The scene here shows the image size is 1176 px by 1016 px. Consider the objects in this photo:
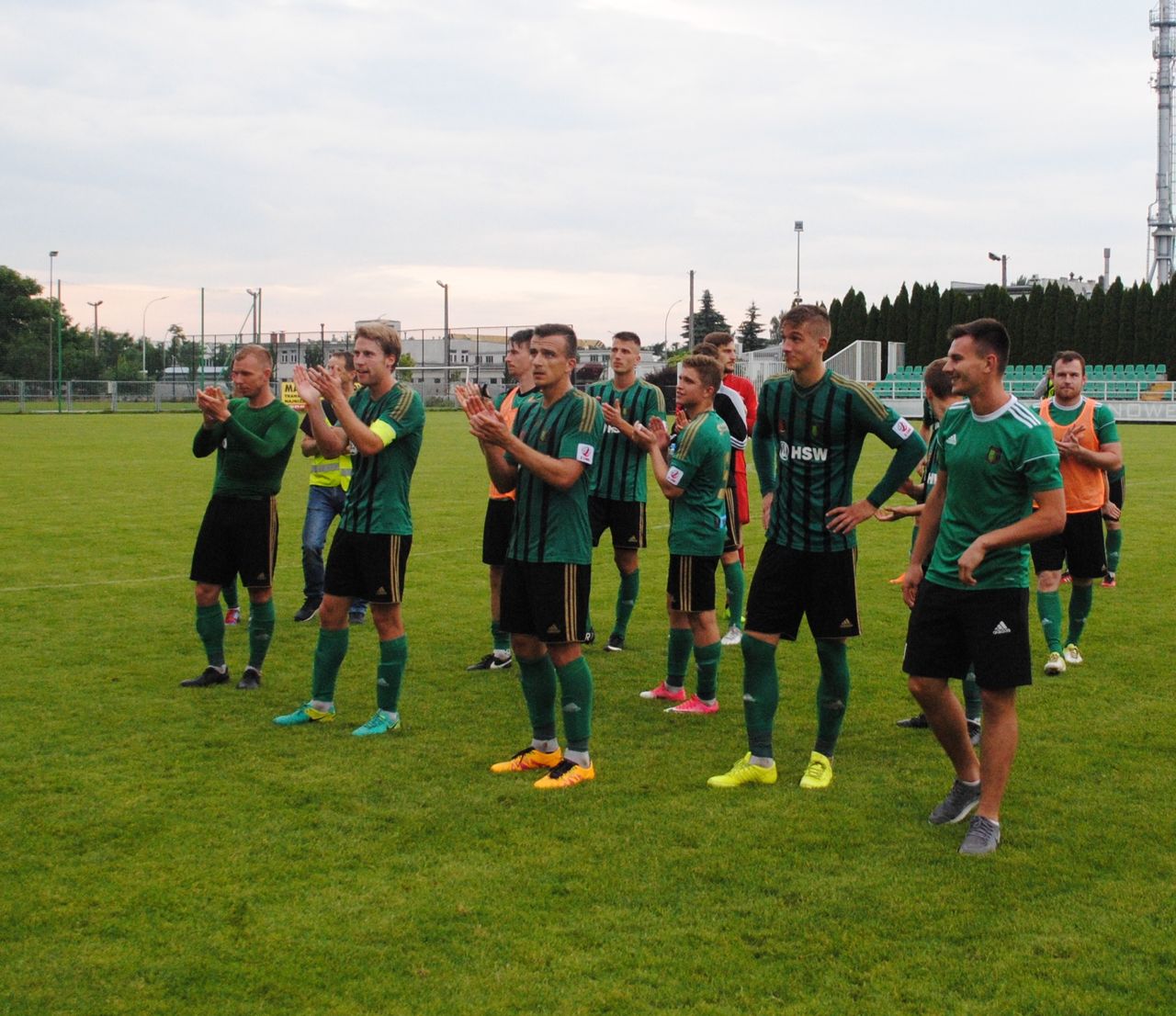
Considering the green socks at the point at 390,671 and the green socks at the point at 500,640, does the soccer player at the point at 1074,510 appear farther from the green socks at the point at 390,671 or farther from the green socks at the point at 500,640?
the green socks at the point at 390,671

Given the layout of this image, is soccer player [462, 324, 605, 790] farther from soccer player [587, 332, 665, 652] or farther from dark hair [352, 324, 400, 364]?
soccer player [587, 332, 665, 652]

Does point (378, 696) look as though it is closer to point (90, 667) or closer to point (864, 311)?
point (90, 667)

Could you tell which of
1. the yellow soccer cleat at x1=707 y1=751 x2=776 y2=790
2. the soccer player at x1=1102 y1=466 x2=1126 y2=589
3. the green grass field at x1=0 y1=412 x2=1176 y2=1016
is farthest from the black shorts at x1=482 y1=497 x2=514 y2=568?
the soccer player at x1=1102 y1=466 x2=1126 y2=589

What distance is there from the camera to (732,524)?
8531 millimetres

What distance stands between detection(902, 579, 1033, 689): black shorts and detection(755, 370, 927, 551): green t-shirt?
0.69 m

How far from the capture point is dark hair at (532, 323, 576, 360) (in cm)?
595

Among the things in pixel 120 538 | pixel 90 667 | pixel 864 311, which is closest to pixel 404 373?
pixel 864 311

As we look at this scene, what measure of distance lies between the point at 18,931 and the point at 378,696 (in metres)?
2.79

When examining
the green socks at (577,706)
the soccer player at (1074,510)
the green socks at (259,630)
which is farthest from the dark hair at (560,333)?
the soccer player at (1074,510)

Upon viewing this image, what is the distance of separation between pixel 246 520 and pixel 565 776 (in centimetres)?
305

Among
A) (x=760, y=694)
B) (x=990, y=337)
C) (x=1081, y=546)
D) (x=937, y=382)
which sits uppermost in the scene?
(x=990, y=337)

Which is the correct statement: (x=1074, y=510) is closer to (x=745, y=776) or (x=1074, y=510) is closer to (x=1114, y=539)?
(x=745, y=776)

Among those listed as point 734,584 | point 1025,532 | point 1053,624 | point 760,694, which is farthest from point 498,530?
point 1025,532

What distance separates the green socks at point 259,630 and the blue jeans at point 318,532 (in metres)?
2.29
